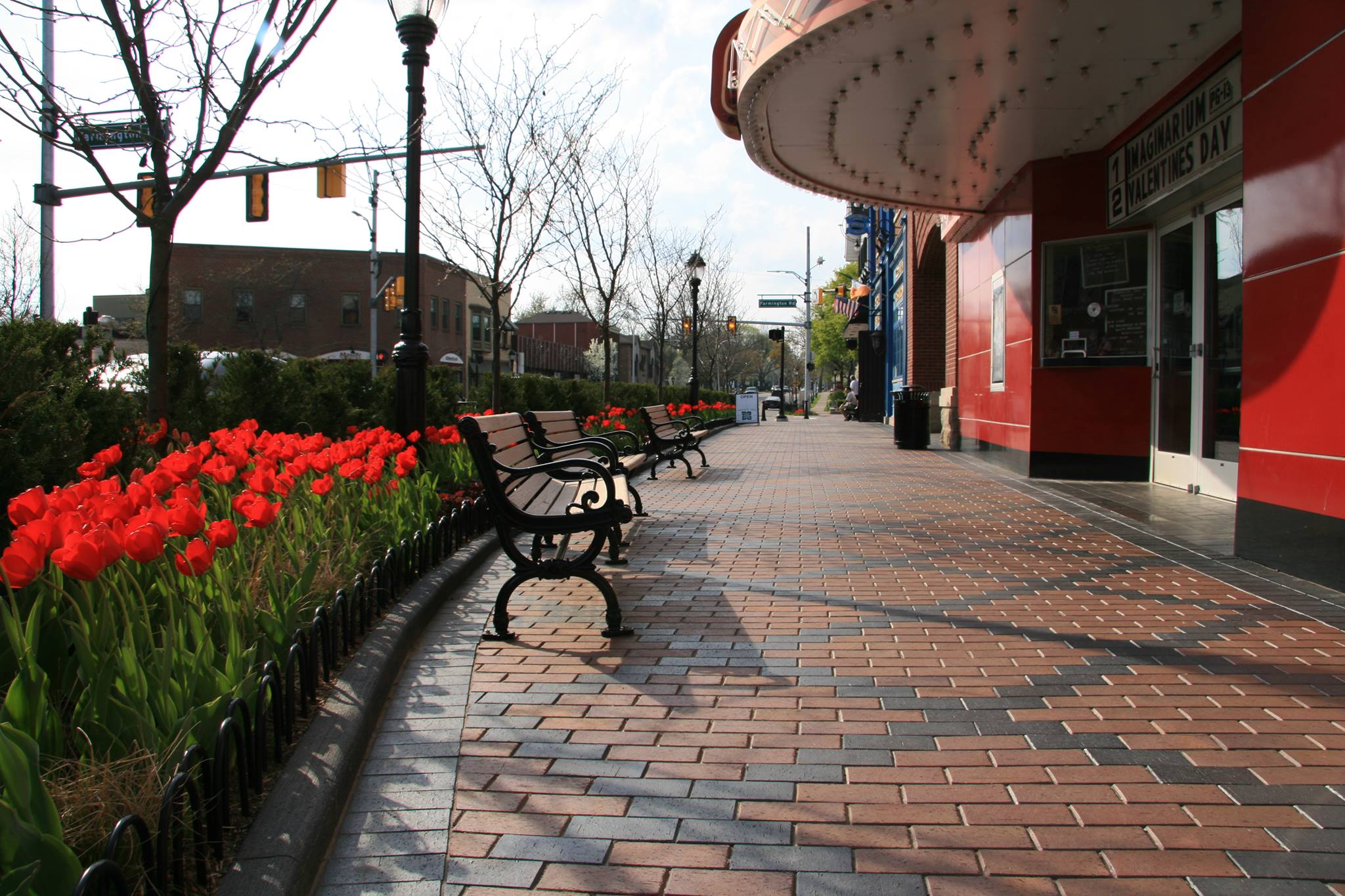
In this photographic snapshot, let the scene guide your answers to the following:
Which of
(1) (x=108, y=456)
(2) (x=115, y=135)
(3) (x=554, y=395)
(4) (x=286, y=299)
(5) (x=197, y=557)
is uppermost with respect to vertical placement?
(4) (x=286, y=299)

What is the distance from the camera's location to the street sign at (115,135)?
5828 millimetres

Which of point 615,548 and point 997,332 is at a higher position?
point 997,332

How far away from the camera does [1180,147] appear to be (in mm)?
9023

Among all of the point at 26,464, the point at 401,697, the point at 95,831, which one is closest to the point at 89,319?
the point at 26,464

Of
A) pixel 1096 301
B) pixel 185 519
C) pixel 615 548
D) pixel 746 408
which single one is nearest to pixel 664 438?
pixel 1096 301

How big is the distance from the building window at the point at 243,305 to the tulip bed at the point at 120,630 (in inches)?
2116

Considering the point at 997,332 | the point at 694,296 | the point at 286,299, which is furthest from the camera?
the point at 286,299

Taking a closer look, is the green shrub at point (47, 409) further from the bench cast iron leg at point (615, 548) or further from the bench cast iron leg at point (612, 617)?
the bench cast iron leg at point (615, 548)

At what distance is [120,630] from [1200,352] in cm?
929

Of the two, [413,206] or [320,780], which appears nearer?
[320,780]

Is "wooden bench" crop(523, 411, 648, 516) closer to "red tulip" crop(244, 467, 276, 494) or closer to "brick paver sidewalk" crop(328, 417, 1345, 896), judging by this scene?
"brick paver sidewalk" crop(328, 417, 1345, 896)

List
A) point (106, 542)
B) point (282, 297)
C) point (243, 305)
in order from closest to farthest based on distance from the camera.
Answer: point (106, 542) → point (243, 305) → point (282, 297)

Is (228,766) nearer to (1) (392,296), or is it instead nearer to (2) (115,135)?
(2) (115,135)

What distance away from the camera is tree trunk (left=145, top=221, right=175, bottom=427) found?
6.10 m
